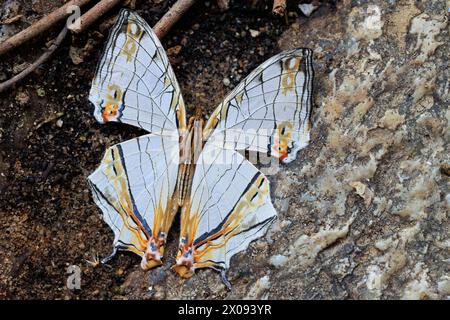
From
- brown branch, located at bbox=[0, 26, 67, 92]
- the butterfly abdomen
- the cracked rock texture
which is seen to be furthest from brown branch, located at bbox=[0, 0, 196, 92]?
the cracked rock texture

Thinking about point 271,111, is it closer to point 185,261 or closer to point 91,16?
point 185,261

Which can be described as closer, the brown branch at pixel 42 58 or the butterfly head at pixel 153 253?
the butterfly head at pixel 153 253

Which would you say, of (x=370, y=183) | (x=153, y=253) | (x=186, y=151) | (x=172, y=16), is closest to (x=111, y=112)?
(x=186, y=151)

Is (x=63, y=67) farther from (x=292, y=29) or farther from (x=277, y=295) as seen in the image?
(x=277, y=295)

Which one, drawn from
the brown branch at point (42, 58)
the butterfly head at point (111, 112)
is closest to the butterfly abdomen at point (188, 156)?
the butterfly head at point (111, 112)

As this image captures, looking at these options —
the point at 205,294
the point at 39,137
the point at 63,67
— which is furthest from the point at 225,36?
the point at 205,294

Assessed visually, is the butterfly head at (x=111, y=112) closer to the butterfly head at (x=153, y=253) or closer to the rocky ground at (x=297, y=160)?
the rocky ground at (x=297, y=160)
